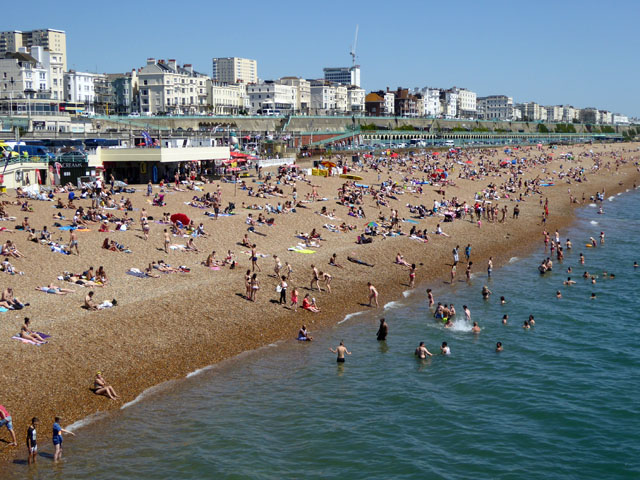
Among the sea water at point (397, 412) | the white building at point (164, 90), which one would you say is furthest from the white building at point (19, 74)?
the sea water at point (397, 412)

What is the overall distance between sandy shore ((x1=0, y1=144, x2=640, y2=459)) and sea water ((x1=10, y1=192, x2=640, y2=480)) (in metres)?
0.87

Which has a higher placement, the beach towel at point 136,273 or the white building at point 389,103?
the white building at point 389,103

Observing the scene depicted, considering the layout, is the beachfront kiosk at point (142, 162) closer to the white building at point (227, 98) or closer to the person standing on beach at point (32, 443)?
the person standing on beach at point (32, 443)

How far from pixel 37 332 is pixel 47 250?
7824 mm

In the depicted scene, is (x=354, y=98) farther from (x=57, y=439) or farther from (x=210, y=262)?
(x=57, y=439)

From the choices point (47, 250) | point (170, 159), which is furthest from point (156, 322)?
point (170, 159)

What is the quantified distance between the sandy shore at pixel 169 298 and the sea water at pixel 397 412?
34.2 inches

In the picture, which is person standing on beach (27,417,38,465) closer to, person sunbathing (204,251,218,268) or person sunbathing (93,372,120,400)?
person sunbathing (93,372,120,400)

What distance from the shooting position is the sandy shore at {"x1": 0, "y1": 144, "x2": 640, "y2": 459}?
53.3ft

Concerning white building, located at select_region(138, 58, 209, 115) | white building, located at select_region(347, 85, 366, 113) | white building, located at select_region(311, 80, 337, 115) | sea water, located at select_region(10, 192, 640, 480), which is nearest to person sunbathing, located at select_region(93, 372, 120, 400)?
sea water, located at select_region(10, 192, 640, 480)

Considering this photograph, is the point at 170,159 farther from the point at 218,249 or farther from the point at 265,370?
the point at 265,370

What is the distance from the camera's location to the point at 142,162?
42.4 m

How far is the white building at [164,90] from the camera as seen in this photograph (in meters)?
113

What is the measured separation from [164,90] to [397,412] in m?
105
